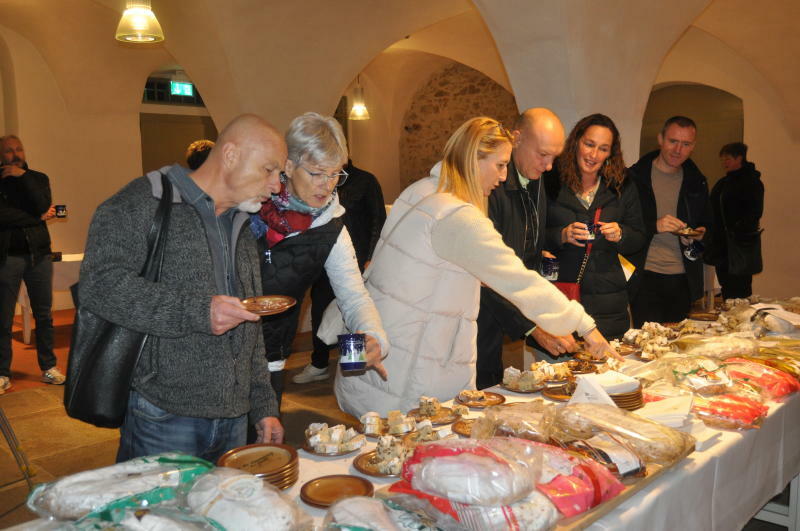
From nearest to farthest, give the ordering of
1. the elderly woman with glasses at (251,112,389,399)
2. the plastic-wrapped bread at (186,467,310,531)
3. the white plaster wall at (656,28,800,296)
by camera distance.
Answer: the plastic-wrapped bread at (186,467,310,531)
the elderly woman with glasses at (251,112,389,399)
the white plaster wall at (656,28,800,296)

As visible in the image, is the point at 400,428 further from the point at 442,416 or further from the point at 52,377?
the point at 52,377

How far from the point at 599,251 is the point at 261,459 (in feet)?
6.78

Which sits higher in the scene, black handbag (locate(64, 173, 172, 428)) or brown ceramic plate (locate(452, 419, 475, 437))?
black handbag (locate(64, 173, 172, 428))

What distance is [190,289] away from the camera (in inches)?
65.0

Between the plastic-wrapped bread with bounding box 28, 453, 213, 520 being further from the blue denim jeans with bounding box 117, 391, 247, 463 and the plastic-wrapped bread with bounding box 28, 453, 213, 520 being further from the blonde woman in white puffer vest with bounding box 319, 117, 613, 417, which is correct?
the blonde woman in white puffer vest with bounding box 319, 117, 613, 417

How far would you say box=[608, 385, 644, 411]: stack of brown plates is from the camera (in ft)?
6.43

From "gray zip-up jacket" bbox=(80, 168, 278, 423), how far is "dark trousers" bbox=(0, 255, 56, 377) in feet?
14.0

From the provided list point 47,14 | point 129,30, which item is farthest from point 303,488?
point 47,14

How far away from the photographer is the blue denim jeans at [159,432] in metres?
1.70

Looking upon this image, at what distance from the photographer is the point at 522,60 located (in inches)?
188

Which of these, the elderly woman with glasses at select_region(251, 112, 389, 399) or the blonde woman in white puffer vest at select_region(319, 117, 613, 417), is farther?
the blonde woman in white puffer vest at select_region(319, 117, 613, 417)

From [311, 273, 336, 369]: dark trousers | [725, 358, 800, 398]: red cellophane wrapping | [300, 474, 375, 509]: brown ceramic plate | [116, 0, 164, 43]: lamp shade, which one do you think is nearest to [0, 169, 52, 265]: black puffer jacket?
[116, 0, 164, 43]: lamp shade

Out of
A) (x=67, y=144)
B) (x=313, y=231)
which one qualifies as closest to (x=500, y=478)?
(x=313, y=231)

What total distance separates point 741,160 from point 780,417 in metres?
4.24
